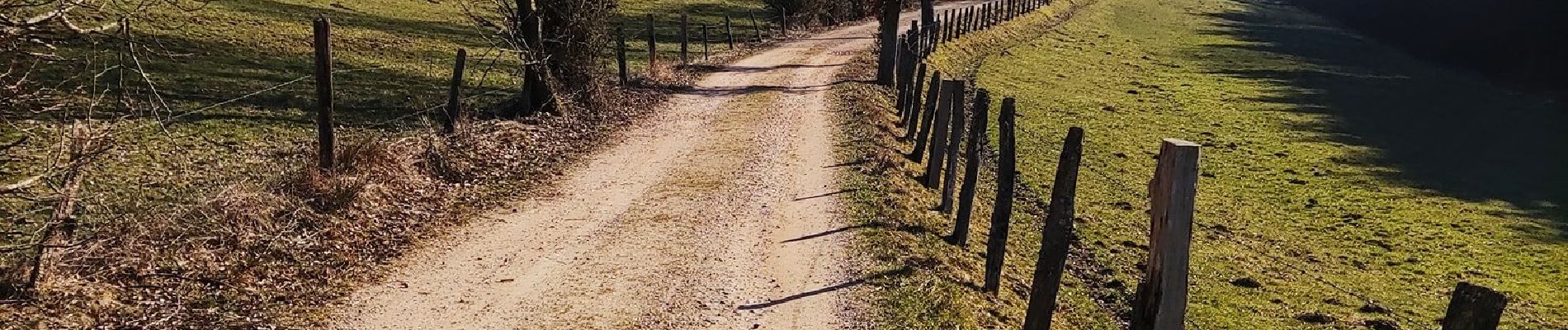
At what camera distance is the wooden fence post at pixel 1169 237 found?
21.4 feet

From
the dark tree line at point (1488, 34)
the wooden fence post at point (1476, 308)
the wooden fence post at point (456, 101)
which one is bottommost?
the dark tree line at point (1488, 34)

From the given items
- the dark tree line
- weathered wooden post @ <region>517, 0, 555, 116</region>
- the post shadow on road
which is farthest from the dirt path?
the dark tree line

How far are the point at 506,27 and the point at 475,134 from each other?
3.07 metres

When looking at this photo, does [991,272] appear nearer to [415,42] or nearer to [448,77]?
[448,77]

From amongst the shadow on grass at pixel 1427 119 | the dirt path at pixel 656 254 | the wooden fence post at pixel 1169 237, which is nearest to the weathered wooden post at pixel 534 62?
the dirt path at pixel 656 254

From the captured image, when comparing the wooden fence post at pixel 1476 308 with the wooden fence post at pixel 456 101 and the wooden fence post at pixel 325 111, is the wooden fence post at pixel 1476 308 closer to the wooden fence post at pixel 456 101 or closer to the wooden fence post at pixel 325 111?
the wooden fence post at pixel 325 111

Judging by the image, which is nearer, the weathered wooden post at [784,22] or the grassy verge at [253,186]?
the grassy verge at [253,186]

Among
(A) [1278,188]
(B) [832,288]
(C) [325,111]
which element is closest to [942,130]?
(B) [832,288]

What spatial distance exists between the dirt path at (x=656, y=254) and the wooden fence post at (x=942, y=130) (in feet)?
5.66

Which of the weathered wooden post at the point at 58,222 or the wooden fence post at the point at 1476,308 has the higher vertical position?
the wooden fence post at the point at 1476,308

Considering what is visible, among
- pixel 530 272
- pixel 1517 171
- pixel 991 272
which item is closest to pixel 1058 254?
pixel 991 272

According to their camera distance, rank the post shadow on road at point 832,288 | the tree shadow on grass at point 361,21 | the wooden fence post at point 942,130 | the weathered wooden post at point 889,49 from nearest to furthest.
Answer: the post shadow on road at point 832,288
the wooden fence post at point 942,130
the weathered wooden post at point 889,49
the tree shadow on grass at point 361,21

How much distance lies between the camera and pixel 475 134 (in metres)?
17.2

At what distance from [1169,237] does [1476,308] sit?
1.56m
